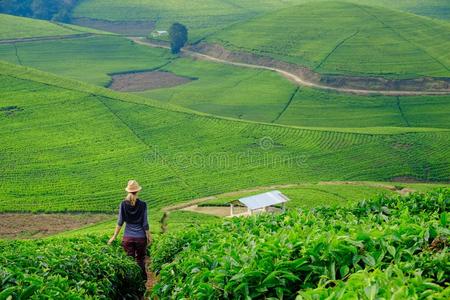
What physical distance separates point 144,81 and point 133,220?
340ft

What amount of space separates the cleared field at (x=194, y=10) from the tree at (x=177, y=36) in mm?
21500

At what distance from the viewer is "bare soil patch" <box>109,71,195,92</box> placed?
4467 inches

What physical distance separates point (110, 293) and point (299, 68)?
106069 millimetres

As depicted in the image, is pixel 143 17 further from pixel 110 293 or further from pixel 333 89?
pixel 110 293

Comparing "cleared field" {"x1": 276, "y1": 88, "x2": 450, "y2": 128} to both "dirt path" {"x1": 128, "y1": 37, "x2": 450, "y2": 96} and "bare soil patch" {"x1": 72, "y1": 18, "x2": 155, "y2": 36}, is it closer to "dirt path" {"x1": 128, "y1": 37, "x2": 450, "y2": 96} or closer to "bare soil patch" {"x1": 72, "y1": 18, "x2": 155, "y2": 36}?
"dirt path" {"x1": 128, "y1": 37, "x2": 450, "y2": 96}

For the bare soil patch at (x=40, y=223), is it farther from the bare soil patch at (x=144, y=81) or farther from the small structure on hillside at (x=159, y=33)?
the small structure on hillside at (x=159, y=33)

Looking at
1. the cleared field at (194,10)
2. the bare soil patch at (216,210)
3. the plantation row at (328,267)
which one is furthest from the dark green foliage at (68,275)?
the cleared field at (194,10)

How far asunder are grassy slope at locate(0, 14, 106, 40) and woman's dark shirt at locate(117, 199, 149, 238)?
5002 inches

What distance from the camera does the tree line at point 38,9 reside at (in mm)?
171425

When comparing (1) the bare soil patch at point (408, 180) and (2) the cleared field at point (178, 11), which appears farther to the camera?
(2) the cleared field at point (178, 11)

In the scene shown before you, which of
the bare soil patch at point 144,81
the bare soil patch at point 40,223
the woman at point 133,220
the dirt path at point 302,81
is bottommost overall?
the bare soil patch at point 144,81

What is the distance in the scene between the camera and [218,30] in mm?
147375

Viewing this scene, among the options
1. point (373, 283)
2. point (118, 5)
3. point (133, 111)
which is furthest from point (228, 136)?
point (118, 5)

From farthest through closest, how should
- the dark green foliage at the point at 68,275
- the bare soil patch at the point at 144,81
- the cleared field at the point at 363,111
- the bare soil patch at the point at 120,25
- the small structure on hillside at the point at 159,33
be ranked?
the bare soil patch at the point at 120,25, the small structure on hillside at the point at 159,33, the bare soil patch at the point at 144,81, the cleared field at the point at 363,111, the dark green foliage at the point at 68,275
